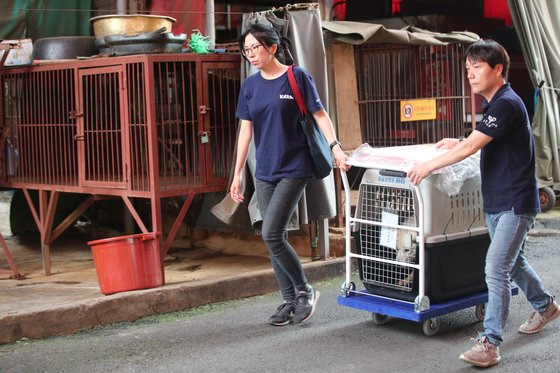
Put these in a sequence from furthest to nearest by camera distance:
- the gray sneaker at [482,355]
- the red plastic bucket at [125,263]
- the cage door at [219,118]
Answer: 1. the cage door at [219,118]
2. the red plastic bucket at [125,263]
3. the gray sneaker at [482,355]

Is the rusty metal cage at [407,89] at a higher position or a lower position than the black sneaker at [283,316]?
higher

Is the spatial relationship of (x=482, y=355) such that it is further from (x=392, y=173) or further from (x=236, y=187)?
(x=236, y=187)

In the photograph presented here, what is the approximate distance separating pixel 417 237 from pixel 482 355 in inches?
37.1

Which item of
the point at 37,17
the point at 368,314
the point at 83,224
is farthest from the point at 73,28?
the point at 368,314

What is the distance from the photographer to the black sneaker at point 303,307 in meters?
6.07

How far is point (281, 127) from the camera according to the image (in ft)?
19.2

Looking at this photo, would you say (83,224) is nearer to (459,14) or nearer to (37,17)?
(37,17)

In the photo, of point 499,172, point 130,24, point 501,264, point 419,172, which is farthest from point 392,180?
point 130,24

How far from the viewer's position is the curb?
19.6 ft

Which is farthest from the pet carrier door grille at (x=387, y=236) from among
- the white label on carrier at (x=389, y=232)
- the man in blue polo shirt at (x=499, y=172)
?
the man in blue polo shirt at (x=499, y=172)

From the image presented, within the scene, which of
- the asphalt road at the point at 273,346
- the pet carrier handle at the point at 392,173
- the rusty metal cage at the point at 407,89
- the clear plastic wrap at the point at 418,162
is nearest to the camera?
the asphalt road at the point at 273,346

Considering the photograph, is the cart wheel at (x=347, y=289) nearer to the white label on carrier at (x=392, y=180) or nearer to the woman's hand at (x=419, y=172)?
the white label on carrier at (x=392, y=180)

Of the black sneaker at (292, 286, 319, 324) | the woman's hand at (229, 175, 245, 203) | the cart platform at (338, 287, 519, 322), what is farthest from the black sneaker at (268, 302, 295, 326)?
the woman's hand at (229, 175, 245, 203)

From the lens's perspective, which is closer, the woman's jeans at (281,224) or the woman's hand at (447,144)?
the woman's hand at (447,144)
